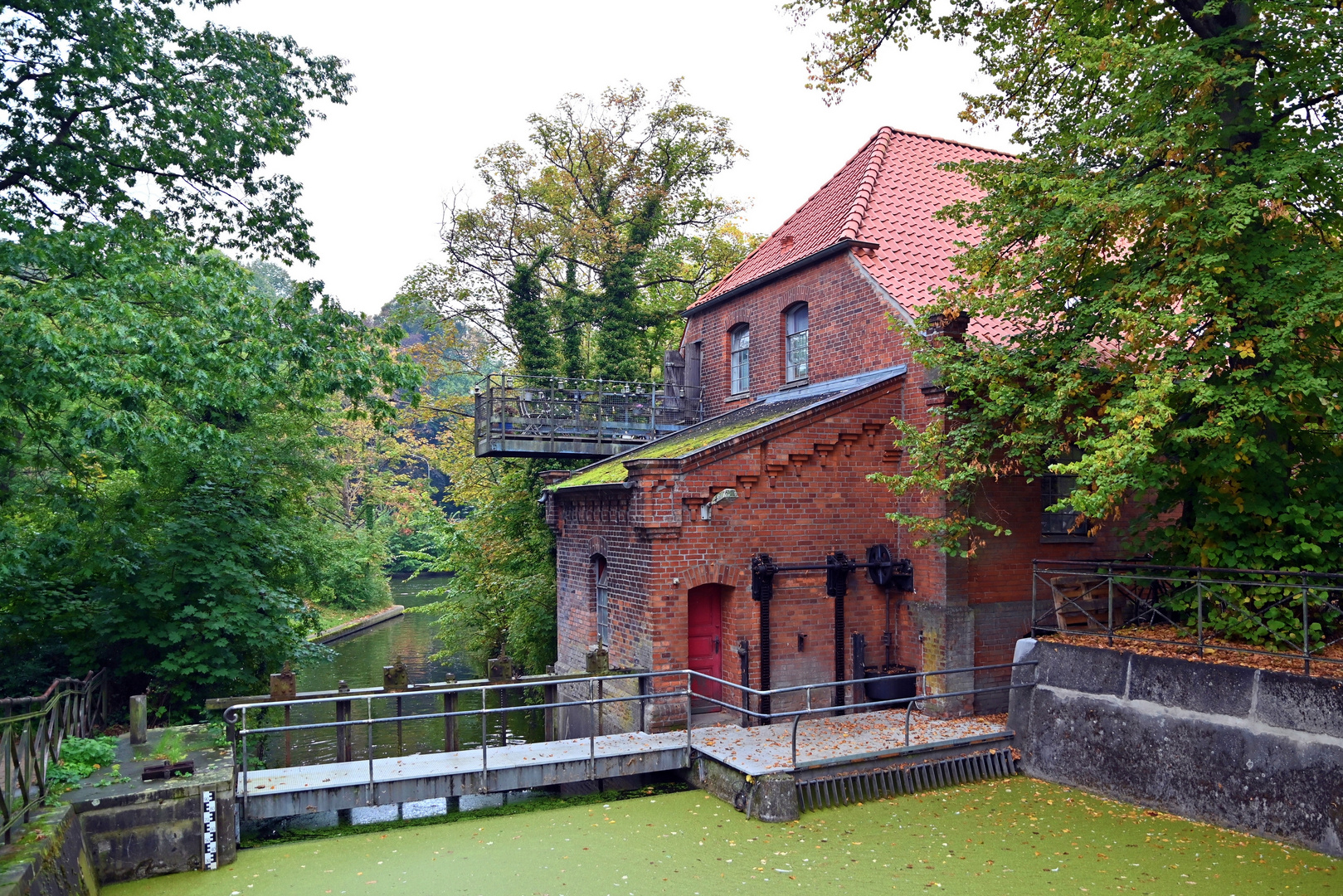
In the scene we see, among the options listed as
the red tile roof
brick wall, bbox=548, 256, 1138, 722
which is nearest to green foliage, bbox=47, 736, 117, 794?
brick wall, bbox=548, 256, 1138, 722

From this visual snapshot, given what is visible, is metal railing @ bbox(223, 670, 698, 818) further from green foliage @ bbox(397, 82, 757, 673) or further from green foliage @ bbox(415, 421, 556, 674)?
green foliage @ bbox(397, 82, 757, 673)

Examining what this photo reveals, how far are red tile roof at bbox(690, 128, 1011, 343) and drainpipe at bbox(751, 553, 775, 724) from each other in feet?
13.7

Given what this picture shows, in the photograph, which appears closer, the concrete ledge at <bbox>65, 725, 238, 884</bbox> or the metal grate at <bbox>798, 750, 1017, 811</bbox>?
the concrete ledge at <bbox>65, 725, 238, 884</bbox>

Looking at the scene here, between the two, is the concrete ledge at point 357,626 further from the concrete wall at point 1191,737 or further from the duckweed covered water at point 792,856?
the concrete wall at point 1191,737

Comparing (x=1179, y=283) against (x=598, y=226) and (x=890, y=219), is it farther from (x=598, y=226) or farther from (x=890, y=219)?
(x=598, y=226)

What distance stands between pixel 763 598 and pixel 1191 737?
5171 mm

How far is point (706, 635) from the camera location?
12359mm

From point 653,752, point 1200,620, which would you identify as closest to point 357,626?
point 653,752

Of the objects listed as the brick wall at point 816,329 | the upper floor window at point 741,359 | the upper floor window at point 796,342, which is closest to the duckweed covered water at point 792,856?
the brick wall at point 816,329

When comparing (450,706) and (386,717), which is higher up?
(450,706)

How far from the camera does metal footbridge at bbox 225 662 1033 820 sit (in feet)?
29.8

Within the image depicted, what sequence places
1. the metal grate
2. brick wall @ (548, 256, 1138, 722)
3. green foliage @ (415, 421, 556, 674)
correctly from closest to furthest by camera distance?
the metal grate → brick wall @ (548, 256, 1138, 722) → green foliage @ (415, 421, 556, 674)

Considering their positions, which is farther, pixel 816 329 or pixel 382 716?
pixel 382 716

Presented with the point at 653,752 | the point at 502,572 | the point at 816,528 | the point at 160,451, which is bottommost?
the point at 653,752
